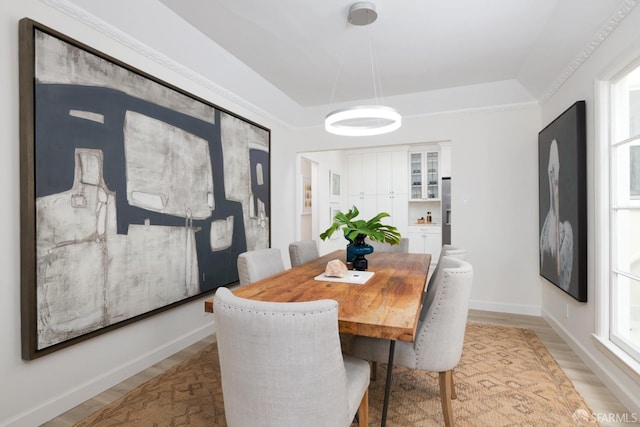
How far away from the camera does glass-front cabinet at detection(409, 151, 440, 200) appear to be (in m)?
6.66

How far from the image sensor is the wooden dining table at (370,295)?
123 cm

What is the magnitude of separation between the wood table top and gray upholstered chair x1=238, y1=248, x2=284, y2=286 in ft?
0.60

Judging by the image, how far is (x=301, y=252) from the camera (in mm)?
2951

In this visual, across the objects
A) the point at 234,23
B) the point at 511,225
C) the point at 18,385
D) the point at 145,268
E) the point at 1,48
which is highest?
the point at 234,23

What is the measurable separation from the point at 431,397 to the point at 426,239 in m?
4.89

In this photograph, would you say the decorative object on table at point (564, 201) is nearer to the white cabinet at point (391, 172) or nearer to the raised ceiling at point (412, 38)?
the raised ceiling at point (412, 38)

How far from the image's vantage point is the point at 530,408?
1.87m

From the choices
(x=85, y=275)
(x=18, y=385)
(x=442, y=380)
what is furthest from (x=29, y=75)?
(x=442, y=380)

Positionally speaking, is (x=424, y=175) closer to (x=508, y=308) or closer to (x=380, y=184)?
(x=380, y=184)

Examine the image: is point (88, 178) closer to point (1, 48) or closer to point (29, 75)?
point (29, 75)

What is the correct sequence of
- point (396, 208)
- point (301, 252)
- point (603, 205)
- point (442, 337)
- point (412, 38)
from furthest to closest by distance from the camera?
point (396, 208) < point (301, 252) < point (412, 38) < point (603, 205) < point (442, 337)

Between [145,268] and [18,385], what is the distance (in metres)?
0.87

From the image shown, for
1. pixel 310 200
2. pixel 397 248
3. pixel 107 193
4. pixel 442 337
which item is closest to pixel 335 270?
pixel 442 337

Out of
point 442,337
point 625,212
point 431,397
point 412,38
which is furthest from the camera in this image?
point 412,38
